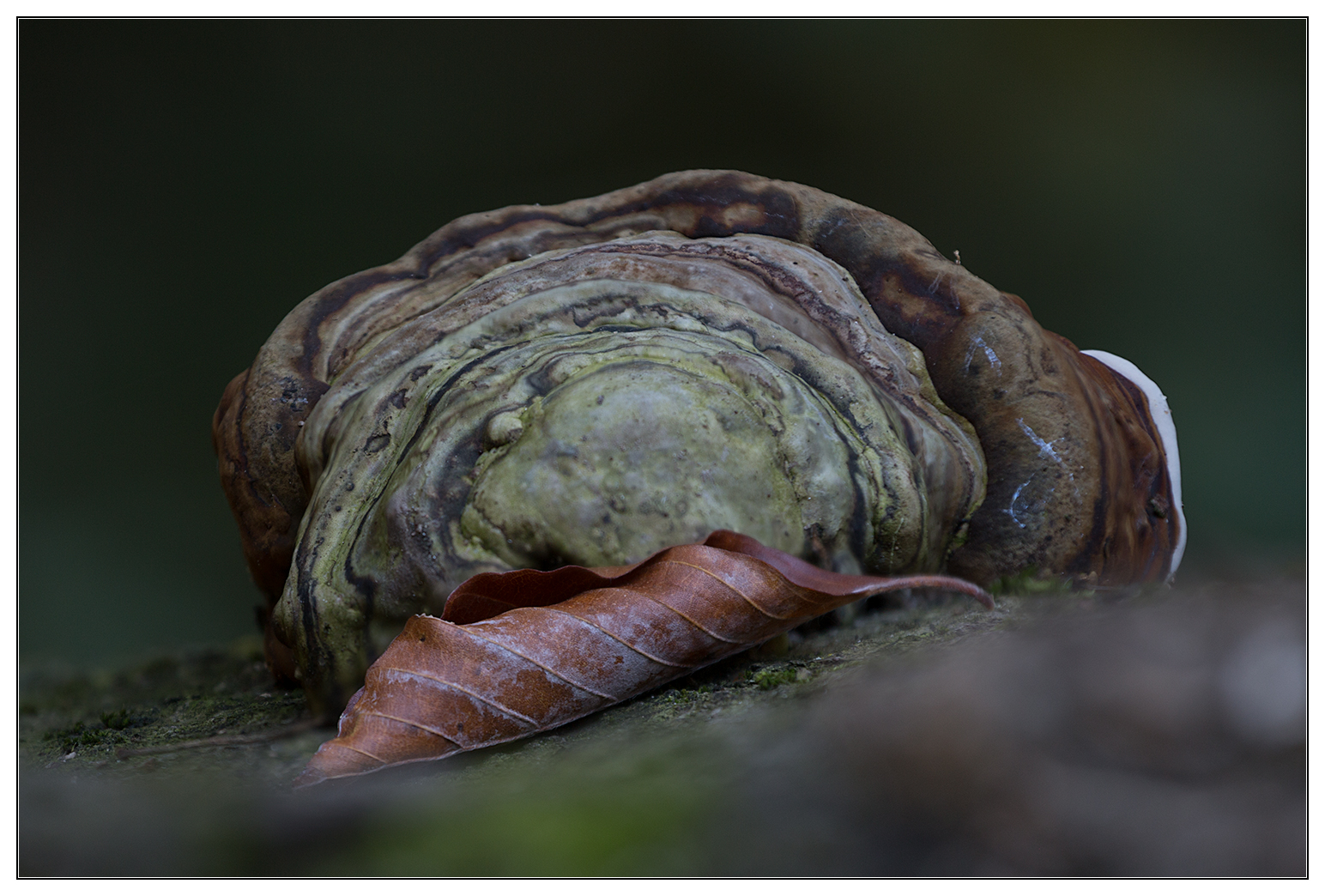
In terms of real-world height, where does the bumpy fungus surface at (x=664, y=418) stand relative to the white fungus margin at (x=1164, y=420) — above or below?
above

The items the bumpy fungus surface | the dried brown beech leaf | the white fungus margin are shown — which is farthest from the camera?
the white fungus margin

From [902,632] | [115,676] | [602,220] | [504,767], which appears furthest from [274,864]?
[115,676]

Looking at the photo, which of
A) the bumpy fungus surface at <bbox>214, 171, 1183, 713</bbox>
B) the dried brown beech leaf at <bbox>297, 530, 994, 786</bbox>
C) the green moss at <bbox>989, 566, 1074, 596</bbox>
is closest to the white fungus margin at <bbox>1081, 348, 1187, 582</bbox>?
the bumpy fungus surface at <bbox>214, 171, 1183, 713</bbox>

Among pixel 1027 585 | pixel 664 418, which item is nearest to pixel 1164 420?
pixel 1027 585

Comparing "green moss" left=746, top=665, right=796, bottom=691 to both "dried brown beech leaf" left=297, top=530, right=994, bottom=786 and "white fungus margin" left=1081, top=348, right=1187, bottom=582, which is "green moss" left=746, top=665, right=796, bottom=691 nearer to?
"dried brown beech leaf" left=297, top=530, right=994, bottom=786

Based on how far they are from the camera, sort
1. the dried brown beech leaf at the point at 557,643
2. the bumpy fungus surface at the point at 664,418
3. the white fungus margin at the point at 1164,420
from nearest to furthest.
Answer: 1. the dried brown beech leaf at the point at 557,643
2. the bumpy fungus surface at the point at 664,418
3. the white fungus margin at the point at 1164,420

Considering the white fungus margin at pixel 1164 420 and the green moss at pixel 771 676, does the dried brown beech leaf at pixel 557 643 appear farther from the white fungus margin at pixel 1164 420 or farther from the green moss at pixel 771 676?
the white fungus margin at pixel 1164 420

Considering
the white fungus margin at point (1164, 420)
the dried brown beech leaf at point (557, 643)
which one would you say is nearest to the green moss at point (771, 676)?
the dried brown beech leaf at point (557, 643)
